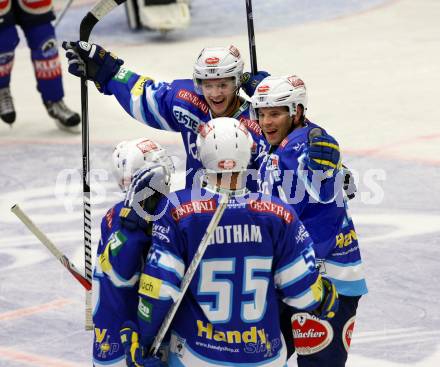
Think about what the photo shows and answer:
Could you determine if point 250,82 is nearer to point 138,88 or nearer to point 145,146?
point 138,88

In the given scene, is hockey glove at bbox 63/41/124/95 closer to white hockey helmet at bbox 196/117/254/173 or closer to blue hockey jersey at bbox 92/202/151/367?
blue hockey jersey at bbox 92/202/151/367

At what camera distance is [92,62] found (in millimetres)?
6242

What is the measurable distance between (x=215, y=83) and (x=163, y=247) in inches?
73.2

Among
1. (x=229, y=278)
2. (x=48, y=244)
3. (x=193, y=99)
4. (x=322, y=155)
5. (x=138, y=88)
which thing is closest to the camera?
(x=229, y=278)

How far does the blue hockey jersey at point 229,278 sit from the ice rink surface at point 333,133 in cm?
218

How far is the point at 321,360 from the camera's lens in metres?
5.63

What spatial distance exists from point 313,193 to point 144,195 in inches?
44.2

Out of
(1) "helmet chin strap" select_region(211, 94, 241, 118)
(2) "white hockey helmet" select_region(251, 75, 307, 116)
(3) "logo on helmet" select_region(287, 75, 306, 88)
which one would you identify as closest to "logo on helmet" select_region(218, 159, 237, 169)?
(2) "white hockey helmet" select_region(251, 75, 307, 116)

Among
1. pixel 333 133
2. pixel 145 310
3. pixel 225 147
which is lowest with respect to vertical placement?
pixel 333 133

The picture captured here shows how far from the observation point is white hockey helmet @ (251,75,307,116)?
219 inches

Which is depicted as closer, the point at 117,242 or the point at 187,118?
the point at 117,242

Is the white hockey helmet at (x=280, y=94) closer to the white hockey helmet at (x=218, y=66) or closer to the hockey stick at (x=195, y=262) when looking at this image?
the white hockey helmet at (x=218, y=66)

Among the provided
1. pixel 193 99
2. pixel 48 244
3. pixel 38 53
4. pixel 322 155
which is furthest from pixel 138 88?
pixel 38 53

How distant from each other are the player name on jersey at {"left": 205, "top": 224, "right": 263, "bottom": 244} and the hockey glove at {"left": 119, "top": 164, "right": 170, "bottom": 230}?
10.6 inches
